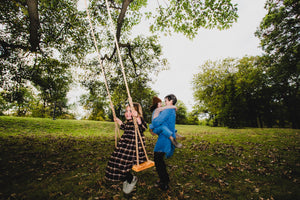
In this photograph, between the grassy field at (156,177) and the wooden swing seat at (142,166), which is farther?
the grassy field at (156,177)

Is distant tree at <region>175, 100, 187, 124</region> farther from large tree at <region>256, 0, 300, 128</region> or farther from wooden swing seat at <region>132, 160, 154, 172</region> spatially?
wooden swing seat at <region>132, 160, 154, 172</region>

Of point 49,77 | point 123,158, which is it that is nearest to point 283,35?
point 123,158

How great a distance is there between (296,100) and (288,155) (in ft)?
87.9

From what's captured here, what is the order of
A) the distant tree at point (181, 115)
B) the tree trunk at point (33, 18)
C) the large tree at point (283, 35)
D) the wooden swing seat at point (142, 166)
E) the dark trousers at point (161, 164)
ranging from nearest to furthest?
the wooden swing seat at point (142, 166) < the dark trousers at point (161, 164) < the tree trunk at point (33, 18) < the large tree at point (283, 35) < the distant tree at point (181, 115)

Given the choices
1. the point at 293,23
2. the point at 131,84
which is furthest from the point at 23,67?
the point at 293,23

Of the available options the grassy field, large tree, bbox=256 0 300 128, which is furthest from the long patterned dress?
large tree, bbox=256 0 300 128

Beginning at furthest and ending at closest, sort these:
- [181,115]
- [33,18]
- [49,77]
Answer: [181,115] → [49,77] → [33,18]

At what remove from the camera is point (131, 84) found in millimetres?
11914

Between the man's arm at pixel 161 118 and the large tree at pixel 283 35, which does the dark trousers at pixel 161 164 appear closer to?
the man's arm at pixel 161 118

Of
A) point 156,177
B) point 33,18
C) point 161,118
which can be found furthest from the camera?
point 33,18

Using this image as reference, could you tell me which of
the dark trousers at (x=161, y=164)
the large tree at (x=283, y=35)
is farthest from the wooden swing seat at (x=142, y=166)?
the large tree at (x=283, y=35)

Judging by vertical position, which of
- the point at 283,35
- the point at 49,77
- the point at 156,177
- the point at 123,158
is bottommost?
the point at 156,177

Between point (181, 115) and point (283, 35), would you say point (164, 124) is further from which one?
point (181, 115)

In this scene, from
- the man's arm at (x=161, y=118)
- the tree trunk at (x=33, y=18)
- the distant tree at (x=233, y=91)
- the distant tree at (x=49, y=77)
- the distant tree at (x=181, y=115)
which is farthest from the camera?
the distant tree at (x=181, y=115)
